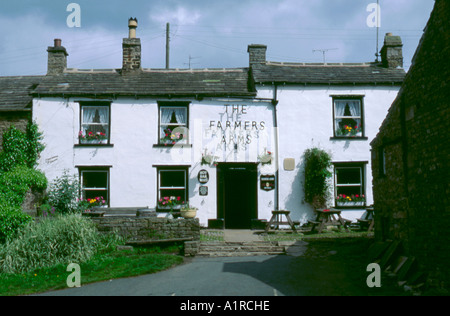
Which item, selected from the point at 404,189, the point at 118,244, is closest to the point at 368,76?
the point at 404,189

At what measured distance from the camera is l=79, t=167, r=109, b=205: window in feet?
54.4

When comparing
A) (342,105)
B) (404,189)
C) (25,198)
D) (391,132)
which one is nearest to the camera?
(404,189)

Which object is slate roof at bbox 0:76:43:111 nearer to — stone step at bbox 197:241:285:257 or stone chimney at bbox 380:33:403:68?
stone step at bbox 197:241:285:257

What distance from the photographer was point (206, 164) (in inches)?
653

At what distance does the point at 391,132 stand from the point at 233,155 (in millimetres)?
7600

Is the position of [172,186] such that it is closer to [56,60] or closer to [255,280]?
[56,60]

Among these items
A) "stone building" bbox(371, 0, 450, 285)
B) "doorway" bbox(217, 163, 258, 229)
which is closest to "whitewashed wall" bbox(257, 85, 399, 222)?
"doorway" bbox(217, 163, 258, 229)

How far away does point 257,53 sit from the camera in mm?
18703

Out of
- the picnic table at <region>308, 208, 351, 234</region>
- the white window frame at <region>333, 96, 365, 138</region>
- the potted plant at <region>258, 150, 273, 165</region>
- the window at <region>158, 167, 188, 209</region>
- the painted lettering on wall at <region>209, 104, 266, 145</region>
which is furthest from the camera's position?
the white window frame at <region>333, 96, 365, 138</region>

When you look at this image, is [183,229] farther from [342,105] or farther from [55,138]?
[342,105]

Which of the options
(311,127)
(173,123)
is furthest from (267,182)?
(173,123)

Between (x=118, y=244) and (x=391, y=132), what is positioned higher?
(x=391, y=132)

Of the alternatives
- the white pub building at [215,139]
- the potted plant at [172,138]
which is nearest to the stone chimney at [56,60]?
the white pub building at [215,139]

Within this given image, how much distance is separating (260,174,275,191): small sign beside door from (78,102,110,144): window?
22.0 ft
